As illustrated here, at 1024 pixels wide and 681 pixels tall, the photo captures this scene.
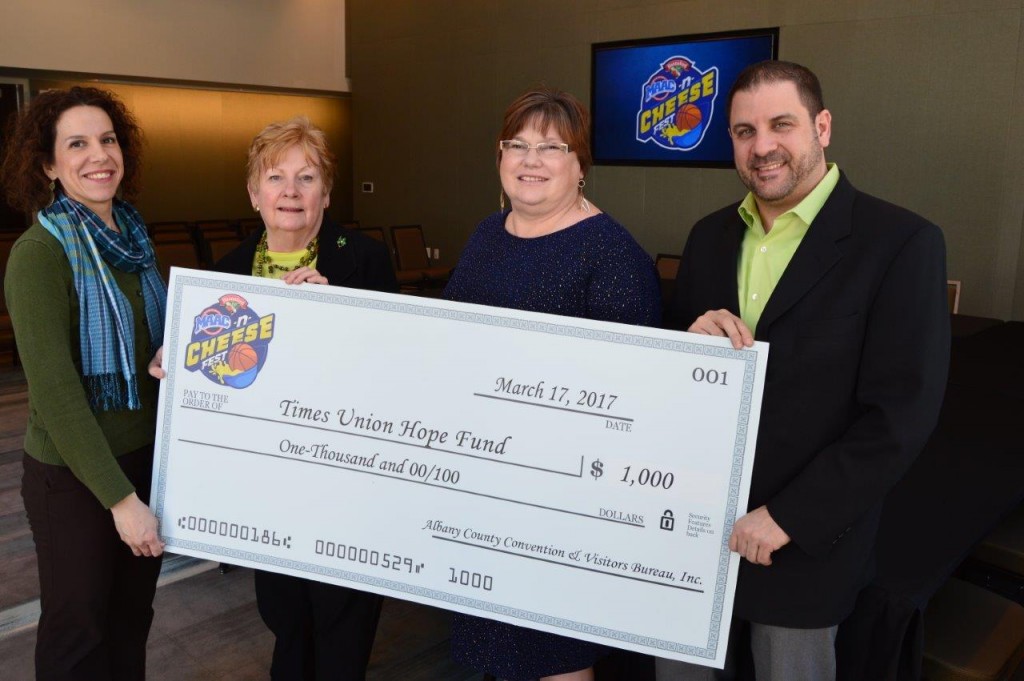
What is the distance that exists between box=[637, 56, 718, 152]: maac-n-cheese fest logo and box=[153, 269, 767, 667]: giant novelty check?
7.63 m

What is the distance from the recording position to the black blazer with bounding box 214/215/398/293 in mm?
2105

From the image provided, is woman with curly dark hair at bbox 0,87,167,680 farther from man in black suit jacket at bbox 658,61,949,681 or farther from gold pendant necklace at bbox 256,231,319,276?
man in black suit jacket at bbox 658,61,949,681

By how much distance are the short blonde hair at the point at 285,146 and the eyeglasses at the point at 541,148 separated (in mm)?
510

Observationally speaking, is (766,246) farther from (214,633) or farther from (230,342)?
(214,633)

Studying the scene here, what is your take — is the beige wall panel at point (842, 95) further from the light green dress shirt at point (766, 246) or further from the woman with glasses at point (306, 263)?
the woman with glasses at point (306, 263)

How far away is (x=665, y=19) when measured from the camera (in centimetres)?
895

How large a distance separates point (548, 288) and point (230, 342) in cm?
74

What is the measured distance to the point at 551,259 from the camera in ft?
6.04

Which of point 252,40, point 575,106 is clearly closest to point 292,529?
point 575,106

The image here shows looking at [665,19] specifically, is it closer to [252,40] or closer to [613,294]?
[252,40]

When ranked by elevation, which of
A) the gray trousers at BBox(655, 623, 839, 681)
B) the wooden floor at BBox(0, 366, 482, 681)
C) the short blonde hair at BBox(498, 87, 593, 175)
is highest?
the short blonde hair at BBox(498, 87, 593, 175)

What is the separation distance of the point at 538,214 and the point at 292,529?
0.91 metres

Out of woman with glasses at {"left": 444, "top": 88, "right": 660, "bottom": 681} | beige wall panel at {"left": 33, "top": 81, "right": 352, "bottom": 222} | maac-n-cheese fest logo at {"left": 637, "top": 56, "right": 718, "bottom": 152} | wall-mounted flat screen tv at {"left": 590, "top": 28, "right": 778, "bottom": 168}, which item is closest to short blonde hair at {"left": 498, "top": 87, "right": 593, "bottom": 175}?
woman with glasses at {"left": 444, "top": 88, "right": 660, "bottom": 681}

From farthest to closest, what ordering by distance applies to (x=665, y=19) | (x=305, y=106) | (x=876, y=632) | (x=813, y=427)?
(x=305, y=106) → (x=665, y=19) → (x=876, y=632) → (x=813, y=427)
